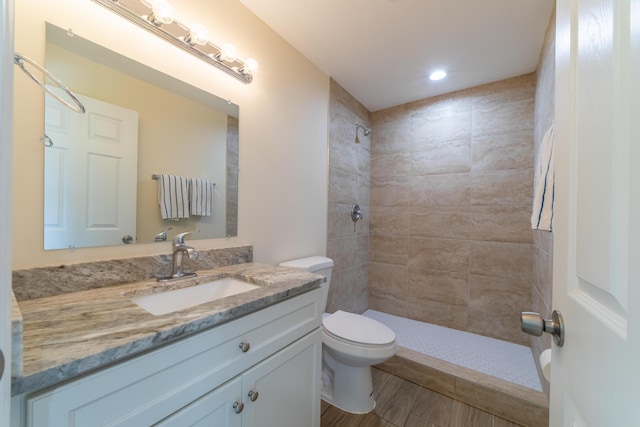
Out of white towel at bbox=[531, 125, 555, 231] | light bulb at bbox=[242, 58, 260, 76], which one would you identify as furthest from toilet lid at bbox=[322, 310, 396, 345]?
light bulb at bbox=[242, 58, 260, 76]

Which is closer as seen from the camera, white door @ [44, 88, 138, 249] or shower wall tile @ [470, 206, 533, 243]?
white door @ [44, 88, 138, 249]

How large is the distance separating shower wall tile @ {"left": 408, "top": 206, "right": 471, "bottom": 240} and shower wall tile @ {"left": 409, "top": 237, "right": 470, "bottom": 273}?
6 cm

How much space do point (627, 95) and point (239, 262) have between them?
4.70 feet

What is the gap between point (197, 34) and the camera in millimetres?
1141

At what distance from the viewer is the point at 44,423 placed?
46cm

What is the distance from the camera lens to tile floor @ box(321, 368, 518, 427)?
142 centimetres

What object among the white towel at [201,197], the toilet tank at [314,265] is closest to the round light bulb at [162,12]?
the white towel at [201,197]

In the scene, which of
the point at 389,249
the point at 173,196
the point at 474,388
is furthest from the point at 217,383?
the point at 389,249

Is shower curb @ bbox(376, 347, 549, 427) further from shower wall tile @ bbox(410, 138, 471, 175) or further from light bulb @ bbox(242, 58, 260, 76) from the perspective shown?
light bulb @ bbox(242, 58, 260, 76)

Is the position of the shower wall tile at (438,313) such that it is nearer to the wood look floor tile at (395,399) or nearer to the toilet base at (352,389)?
the wood look floor tile at (395,399)

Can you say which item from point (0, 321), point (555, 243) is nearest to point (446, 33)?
point (555, 243)

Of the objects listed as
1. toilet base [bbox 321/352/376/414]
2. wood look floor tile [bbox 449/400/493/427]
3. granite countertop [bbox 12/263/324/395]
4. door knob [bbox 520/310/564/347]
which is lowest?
wood look floor tile [bbox 449/400/493/427]

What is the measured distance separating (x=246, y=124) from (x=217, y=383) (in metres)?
1.26

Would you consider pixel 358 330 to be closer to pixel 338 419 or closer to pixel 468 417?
pixel 338 419
